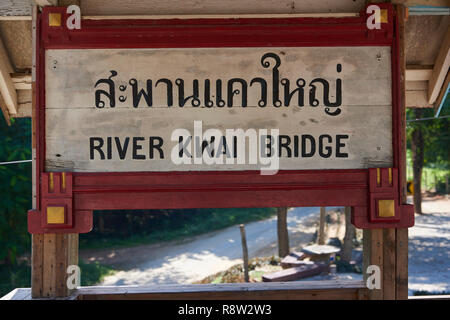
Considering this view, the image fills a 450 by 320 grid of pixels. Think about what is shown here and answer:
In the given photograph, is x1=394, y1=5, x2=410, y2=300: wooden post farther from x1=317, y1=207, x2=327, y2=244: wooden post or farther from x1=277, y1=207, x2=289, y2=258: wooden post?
x1=277, y1=207, x2=289, y2=258: wooden post

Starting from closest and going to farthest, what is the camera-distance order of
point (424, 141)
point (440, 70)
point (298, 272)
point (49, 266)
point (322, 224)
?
1. point (49, 266)
2. point (440, 70)
3. point (298, 272)
4. point (322, 224)
5. point (424, 141)

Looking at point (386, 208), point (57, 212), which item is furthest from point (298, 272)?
point (57, 212)

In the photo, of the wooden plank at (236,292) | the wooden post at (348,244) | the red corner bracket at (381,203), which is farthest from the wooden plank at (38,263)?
the wooden post at (348,244)

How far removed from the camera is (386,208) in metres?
2.71

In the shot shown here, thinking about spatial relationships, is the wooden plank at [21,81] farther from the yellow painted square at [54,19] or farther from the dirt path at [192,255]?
the dirt path at [192,255]

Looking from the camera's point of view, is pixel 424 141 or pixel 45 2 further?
pixel 424 141

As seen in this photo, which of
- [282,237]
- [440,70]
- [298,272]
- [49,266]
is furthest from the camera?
[282,237]

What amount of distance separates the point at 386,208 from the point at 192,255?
13.0m

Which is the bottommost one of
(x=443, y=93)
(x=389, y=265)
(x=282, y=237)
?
(x=282, y=237)

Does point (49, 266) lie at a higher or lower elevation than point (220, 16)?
lower

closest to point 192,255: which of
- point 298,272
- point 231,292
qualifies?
point 298,272

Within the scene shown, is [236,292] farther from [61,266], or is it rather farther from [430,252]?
[430,252]
